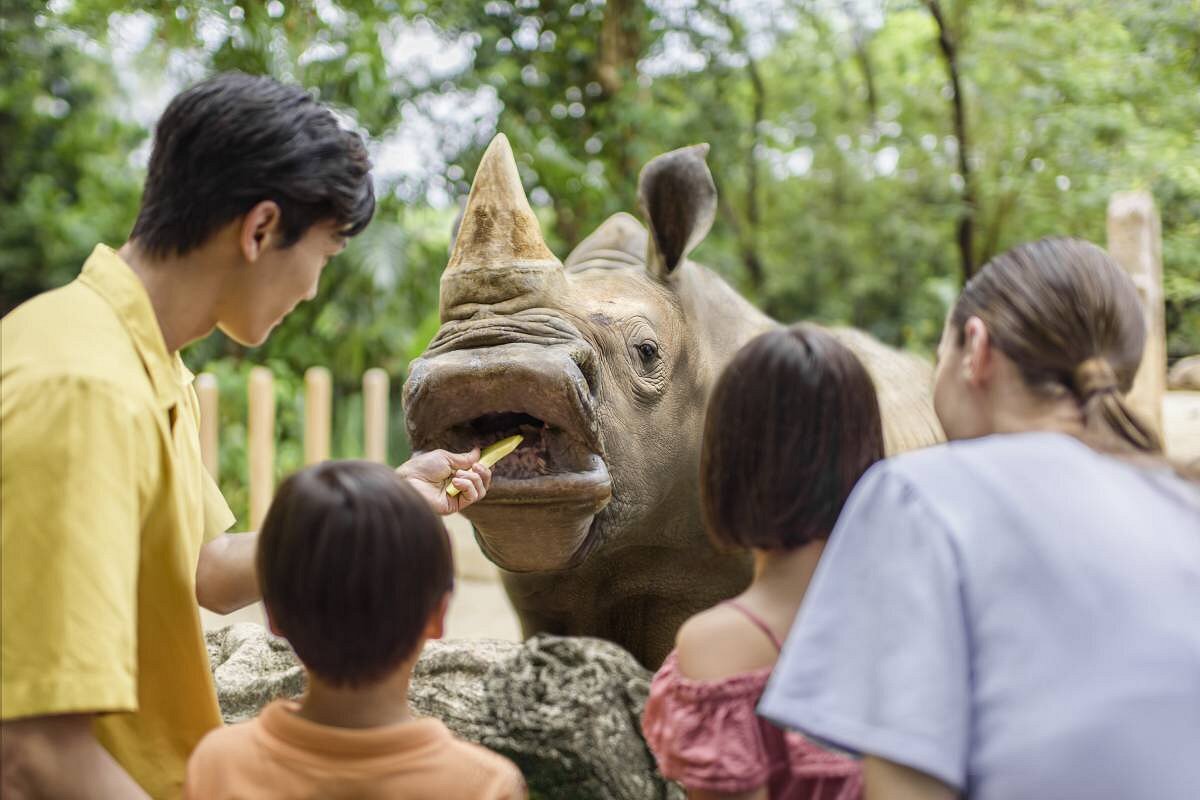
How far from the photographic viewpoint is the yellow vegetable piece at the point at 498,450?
314 cm

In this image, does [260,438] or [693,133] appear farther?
[693,133]

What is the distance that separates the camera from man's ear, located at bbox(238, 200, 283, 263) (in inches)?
87.2

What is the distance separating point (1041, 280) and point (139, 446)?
1414 mm

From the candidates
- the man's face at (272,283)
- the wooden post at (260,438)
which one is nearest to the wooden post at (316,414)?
the wooden post at (260,438)

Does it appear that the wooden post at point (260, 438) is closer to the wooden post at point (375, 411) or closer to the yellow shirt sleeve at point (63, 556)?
the wooden post at point (375, 411)

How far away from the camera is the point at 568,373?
324cm

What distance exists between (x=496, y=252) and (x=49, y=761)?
1959mm

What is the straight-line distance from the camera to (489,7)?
1159 cm

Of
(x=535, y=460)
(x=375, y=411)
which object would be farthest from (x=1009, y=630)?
(x=375, y=411)

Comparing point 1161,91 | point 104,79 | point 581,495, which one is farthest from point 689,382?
point 104,79

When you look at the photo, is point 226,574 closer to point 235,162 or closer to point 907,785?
point 235,162

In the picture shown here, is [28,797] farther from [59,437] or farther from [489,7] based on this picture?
[489,7]

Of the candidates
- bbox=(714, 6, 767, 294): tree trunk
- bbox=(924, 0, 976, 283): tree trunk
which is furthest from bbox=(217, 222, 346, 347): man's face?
bbox=(714, 6, 767, 294): tree trunk

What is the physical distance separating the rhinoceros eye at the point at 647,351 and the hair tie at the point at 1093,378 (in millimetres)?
1984
